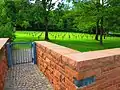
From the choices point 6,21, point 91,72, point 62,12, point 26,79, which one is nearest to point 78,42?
point 62,12

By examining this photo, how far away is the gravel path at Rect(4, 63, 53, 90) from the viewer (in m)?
5.50

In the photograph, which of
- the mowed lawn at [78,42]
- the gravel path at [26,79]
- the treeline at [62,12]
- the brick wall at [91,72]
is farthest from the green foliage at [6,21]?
the brick wall at [91,72]

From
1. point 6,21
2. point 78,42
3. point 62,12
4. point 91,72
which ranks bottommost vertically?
point 78,42

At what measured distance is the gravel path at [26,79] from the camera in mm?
5504

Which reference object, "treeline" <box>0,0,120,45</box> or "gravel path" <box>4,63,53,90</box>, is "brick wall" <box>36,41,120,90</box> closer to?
"gravel path" <box>4,63,53,90</box>

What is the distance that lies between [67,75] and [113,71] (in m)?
0.94

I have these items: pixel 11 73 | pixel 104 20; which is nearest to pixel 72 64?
pixel 11 73

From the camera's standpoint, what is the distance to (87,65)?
3.24 meters

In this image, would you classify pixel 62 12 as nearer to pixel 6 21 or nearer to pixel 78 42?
pixel 78 42

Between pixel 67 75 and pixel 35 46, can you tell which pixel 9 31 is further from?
pixel 67 75

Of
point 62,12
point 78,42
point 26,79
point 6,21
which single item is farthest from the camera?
point 62,12

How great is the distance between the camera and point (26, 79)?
6.21 meters

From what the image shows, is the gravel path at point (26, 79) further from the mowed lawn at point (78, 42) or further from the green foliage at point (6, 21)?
the mowed lawn at point (78, 42)

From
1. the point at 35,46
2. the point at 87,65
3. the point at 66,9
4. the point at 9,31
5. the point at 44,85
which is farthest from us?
the point at 66,9
